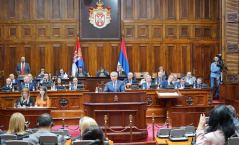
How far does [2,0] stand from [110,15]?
17.1 feet

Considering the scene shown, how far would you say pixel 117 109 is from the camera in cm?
819

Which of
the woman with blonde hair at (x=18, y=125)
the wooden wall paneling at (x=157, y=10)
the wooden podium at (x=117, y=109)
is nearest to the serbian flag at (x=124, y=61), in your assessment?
the wooden wall paneling at (x=157, y=10)

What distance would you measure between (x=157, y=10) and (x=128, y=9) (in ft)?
4.68

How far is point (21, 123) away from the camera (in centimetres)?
489

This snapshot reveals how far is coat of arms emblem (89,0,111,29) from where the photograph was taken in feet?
52.1

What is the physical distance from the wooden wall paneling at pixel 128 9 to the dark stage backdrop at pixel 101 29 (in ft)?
0.96

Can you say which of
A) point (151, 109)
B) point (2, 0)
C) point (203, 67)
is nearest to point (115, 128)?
point (151, 109)

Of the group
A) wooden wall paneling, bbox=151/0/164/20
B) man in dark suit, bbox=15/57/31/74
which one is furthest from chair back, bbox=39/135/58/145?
wooden wall paneling, bbox=151/0/164/20

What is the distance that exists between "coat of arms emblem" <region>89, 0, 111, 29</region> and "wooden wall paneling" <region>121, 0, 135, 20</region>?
747 millimetres

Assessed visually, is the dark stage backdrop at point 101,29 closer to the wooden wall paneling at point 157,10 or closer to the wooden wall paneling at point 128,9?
the wooden wall paneling at point 128,9

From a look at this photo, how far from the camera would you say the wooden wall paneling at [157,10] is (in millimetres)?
16109

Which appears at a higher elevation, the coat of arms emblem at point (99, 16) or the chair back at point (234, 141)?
the coat of arms emblem at point (99, 16)

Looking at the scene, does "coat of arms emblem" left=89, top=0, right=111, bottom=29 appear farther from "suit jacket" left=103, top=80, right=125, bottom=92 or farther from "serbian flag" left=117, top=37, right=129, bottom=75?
"suit jacket" left=103, top=80, right=125, bottom=92

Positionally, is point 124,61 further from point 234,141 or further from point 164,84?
point 234,141
